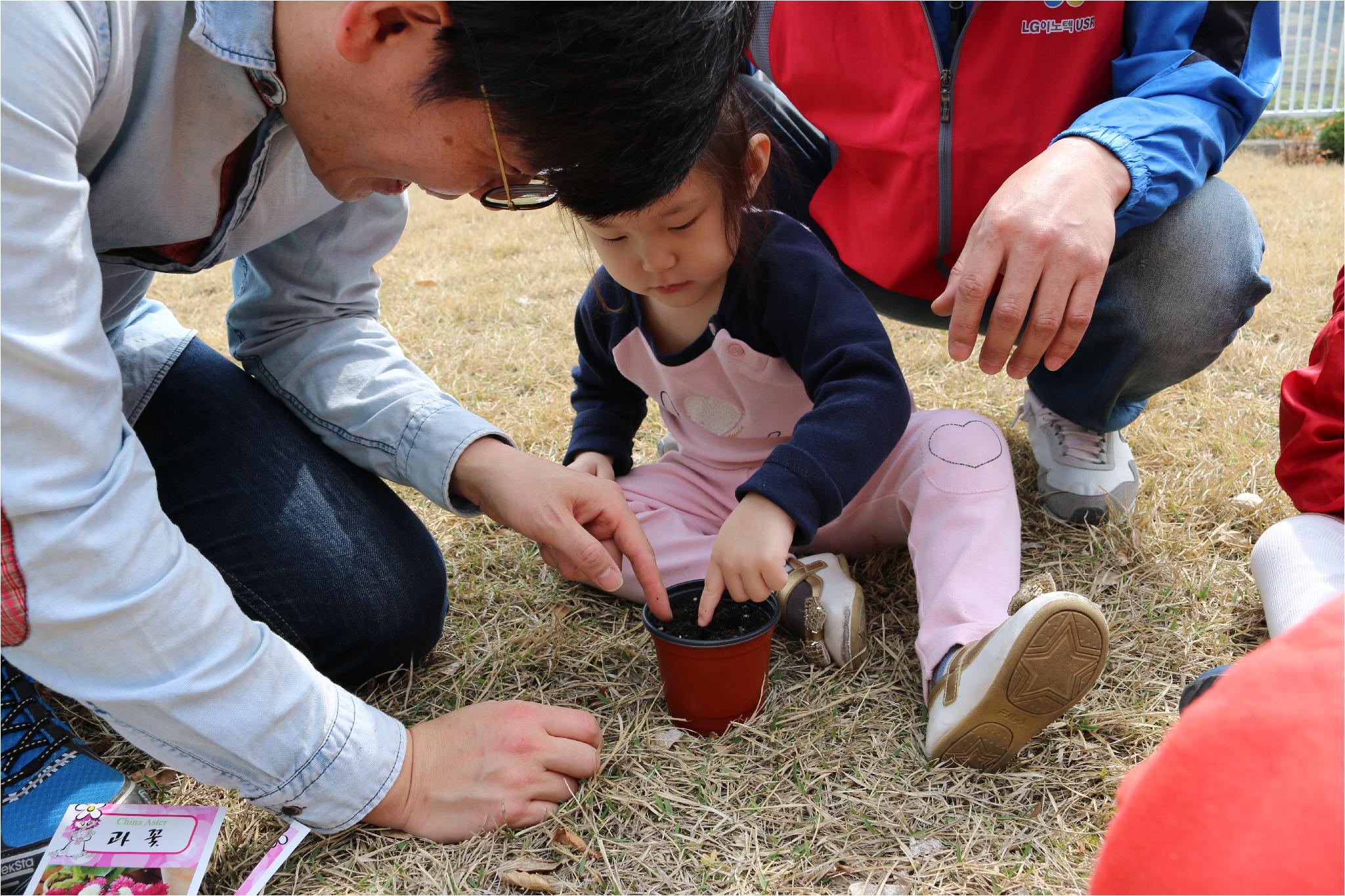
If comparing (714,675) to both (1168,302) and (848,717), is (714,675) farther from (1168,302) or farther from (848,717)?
(1168,302)

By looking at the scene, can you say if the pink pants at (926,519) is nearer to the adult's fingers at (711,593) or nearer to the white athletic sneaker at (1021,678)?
Answer: the white athletic sneaker at (1021,678)

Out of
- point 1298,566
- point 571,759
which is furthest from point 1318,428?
point 571,759

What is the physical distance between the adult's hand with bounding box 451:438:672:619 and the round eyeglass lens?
490 mm

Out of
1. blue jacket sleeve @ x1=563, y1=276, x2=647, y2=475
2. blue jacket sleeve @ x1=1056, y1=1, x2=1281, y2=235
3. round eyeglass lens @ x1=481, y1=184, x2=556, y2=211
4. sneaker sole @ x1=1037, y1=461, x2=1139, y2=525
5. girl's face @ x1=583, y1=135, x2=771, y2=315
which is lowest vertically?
sneaker sole @ x1=1037, y1=461, x2=1139, y2=525

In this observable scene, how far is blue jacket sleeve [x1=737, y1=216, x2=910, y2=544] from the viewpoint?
5.23 feet

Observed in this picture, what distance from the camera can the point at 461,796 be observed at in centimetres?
138

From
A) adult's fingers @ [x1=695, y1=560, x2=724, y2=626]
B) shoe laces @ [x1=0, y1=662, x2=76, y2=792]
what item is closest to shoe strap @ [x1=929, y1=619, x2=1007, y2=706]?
adult's fingers @ [x1=695, y1=560, x2=724, y2=626]

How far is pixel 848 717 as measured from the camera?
1617mm

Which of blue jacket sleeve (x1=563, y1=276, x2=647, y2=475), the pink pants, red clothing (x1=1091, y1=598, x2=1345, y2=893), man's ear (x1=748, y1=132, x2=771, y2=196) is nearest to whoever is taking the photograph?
red clothing (x1=1091, y1=598, x2=1345, y2=893)

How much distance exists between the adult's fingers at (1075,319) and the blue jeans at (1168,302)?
58cm

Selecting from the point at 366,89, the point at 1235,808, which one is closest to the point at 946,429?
the point at 366,89

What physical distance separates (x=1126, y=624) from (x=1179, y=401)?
122 cm

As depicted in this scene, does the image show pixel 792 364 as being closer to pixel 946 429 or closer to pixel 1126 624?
pixel 946 429

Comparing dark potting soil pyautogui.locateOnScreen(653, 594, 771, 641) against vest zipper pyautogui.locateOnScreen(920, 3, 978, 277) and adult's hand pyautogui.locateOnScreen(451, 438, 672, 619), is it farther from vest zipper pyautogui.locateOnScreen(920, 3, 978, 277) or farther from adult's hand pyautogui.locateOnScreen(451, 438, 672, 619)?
vest zipper pyautogui.locateOnScreen(920, 3, 978, 277)
